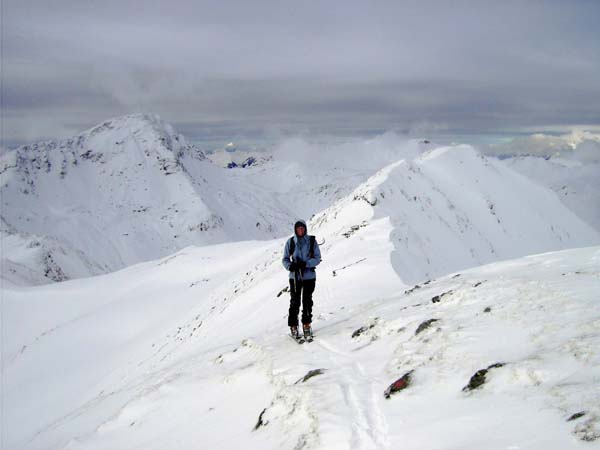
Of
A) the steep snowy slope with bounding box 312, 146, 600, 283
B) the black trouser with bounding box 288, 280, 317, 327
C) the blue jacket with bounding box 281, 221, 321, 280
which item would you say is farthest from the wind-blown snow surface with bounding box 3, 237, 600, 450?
the steep snowy slope with bounding box 312, 146, 600, 283

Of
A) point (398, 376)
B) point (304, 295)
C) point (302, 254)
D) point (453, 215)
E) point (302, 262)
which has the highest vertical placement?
point (302, 254)

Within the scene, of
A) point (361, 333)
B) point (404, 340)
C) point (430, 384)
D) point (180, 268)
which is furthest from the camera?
point (180, 268)

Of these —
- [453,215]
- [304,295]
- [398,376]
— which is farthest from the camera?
[453,215]


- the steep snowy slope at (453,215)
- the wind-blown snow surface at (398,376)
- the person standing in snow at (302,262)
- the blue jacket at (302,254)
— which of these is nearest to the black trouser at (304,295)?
the person standing in snow at (302,262)

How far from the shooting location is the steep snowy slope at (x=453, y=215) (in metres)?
34.8

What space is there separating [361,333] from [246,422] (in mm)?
3943

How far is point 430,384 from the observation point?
7.47m

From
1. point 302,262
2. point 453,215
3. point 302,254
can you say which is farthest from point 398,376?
point 453,215

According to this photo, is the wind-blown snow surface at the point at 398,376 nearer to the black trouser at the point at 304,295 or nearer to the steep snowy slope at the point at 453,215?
the black trouser at the point at 304,295

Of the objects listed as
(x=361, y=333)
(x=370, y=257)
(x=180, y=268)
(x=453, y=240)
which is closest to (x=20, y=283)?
(x=180, y=268)

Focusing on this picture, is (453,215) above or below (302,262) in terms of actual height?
below

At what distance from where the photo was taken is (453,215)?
56.6 metres

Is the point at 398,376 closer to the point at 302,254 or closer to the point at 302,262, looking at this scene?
the point at 302,262

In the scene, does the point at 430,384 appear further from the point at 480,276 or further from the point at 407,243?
the point at 407,243
